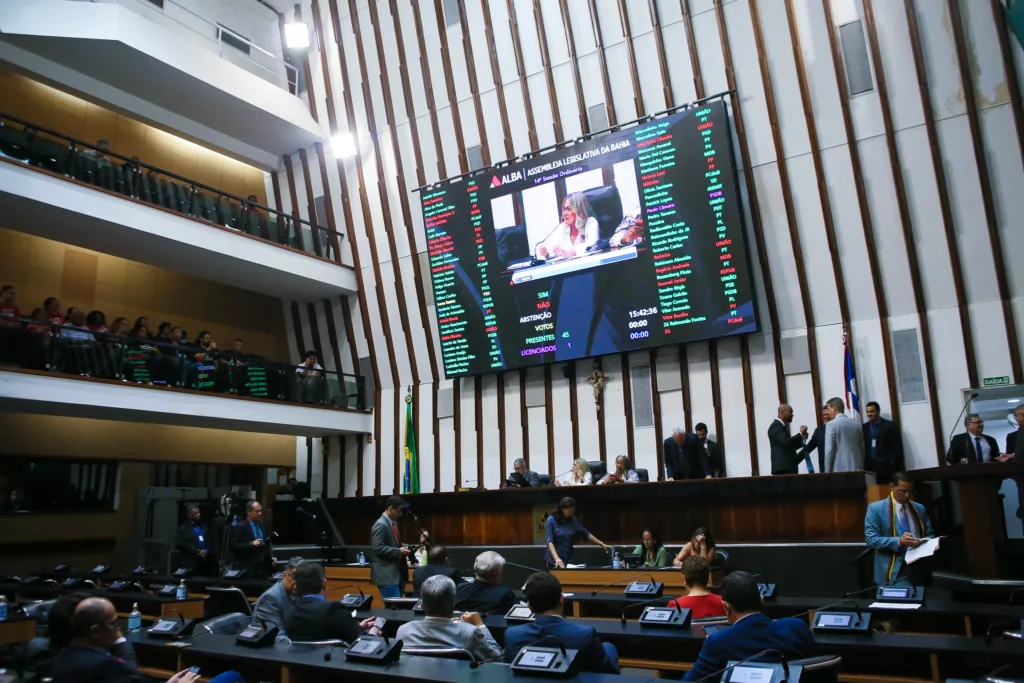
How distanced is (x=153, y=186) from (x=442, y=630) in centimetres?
876

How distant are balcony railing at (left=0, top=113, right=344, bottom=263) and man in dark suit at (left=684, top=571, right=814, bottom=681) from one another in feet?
30.1

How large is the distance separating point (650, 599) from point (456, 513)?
5.40 m

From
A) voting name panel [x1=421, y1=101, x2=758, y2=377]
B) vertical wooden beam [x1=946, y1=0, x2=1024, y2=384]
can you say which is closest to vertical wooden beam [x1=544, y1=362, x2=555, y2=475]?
voting name panel [x1=421, y1=101, x2=758, y2=377]

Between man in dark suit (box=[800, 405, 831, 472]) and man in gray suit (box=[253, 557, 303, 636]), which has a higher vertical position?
man in dark suit (box=[800, 405, 831, 472])

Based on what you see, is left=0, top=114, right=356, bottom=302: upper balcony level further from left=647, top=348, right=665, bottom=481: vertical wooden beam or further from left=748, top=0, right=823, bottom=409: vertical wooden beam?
left=748, top=0, right=823, bottom=409: vertical wooden beam

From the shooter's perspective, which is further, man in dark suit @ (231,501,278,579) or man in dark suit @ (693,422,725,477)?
man in dark suit @ (693,422,725,477)

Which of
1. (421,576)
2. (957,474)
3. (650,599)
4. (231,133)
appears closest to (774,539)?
(957,474)

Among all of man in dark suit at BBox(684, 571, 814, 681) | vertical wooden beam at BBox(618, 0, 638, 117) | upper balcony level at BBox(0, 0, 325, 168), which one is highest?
upper balcony level at BBox(0, 0, 325, 168)

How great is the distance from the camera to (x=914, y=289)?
28.5 ft

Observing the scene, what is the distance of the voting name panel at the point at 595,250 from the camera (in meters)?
9.10

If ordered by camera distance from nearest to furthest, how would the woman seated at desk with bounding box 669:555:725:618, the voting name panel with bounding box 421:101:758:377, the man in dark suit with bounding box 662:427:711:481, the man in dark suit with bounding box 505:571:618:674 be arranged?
the man in dark suit with bounding box 505:571:618:674 → the woman seated at desk with bounding box 669:555:725:618 → the man in dark suit with bounding box 662:427:711:481 → the voting name panel with bounding box 421:101:758:377

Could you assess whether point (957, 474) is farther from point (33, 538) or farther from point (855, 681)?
point (33, 538)

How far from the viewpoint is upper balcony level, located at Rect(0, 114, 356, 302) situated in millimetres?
9188

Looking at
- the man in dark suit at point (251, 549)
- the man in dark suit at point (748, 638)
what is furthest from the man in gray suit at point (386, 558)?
the man in dark suit at point (748, 638)
